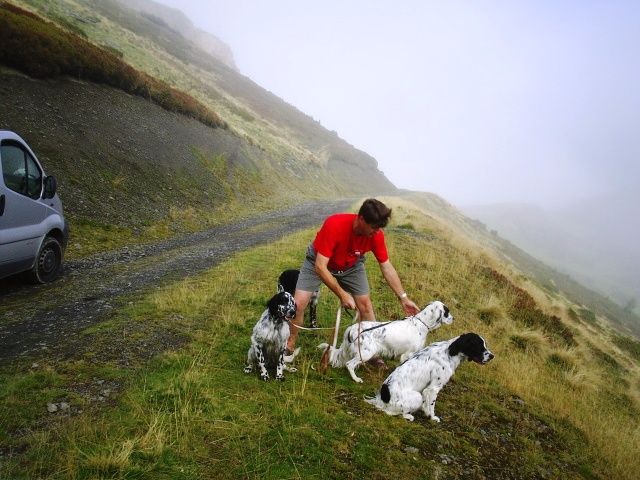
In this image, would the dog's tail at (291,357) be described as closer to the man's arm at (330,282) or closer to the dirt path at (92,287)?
the man's arm at (330,282)

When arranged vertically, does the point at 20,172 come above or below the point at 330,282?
→ below

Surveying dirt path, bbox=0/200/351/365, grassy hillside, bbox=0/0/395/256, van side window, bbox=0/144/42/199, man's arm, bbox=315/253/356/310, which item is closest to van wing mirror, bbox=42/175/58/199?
van side window, bbox=0/144/42/199

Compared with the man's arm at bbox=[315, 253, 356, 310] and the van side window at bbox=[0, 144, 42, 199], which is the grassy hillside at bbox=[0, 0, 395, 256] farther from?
the man's arm at bbox=[315, 253, 356, 310]

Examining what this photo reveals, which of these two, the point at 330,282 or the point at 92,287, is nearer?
the point at 330,282

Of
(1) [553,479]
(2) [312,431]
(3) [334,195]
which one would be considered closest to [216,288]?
(2) [312,431]

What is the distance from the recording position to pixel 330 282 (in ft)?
16.1

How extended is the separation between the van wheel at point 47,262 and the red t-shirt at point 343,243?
5.80 m

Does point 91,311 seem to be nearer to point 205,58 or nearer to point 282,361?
point 282,361

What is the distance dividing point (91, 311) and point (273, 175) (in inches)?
995

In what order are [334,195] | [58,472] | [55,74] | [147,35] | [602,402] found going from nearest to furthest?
[58,472] → [602,402] → [55,74] → [334,195] → [147,35]

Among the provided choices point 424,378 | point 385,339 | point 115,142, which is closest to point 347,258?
point 385,339

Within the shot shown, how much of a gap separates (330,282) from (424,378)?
1.59 m

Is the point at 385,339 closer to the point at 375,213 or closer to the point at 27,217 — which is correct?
the point at 375,213

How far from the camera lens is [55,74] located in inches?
623
